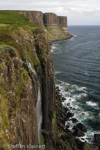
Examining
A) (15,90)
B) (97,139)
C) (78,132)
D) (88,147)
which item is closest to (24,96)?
(15,90)

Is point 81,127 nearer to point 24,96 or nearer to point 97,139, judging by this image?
point 97,139

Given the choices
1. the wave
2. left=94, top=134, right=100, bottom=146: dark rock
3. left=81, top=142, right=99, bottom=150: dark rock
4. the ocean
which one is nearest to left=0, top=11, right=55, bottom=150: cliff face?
left=81, top=142, right=99, bottom=150: dark rock

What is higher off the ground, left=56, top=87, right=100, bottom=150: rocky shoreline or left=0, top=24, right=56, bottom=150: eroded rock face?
left=0, top=24, right=56, bottom=150: eroded rock face

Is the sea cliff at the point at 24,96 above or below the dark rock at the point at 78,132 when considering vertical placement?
above

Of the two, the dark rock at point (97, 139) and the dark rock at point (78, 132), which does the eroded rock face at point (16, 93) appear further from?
the dark rock at point (97, 139)

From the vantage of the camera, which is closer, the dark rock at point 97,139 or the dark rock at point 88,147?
the dark rock at point 88,147

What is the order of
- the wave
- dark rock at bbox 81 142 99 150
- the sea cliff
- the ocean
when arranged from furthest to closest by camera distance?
the ocean
the wave
dark rock at bbox 81 142 99 150
the sea cliff

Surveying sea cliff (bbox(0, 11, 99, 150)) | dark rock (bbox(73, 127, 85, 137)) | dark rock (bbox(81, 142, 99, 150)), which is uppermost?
sea cliff (bbox(0, 11, 99, 150))

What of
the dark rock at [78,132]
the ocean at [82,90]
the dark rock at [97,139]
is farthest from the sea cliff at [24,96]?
the ocean at [82,90]

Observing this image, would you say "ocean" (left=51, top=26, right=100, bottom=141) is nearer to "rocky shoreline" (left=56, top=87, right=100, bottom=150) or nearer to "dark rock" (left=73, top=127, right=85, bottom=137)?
"dark rock" (left=73, top=127, right=85, bottom=137)

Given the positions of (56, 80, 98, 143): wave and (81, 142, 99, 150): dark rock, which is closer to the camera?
(81, 142, 99, 150): dark rock

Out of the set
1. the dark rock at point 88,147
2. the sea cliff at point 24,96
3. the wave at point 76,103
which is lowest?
the dark rock at point 88,147

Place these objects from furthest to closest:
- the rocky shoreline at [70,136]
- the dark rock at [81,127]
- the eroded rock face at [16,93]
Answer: the dark rock at [81,127]
the rocky shoreline at [70,136]
the eroded rock face at [16,93]

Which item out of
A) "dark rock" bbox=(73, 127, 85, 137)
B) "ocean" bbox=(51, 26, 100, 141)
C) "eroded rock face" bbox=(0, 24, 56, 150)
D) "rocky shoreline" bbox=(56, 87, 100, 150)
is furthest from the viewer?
"ocean" bbox=(51, 26, 100, 141)
